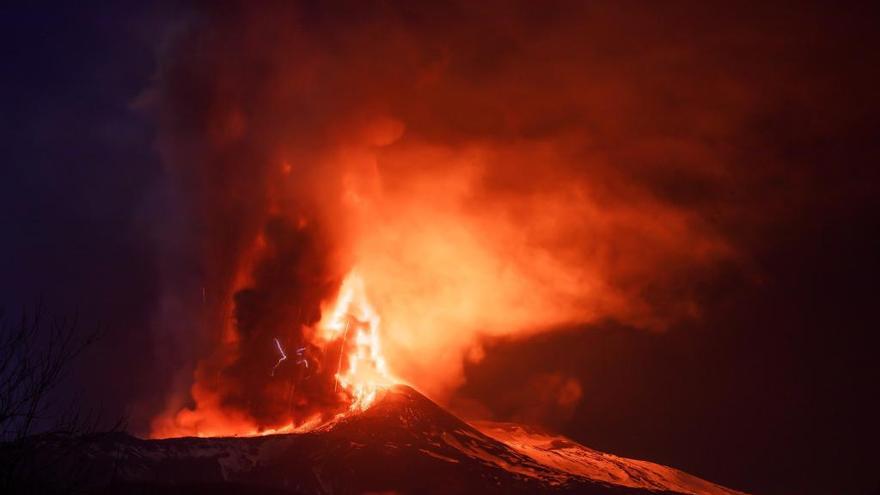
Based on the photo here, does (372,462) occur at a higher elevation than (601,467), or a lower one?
lower

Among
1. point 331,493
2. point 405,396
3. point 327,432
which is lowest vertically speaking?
point 331,493

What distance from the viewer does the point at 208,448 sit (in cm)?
11131

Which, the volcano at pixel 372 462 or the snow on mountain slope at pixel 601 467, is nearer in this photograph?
the volcano at pixel 372 462

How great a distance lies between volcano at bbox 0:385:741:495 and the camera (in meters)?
105

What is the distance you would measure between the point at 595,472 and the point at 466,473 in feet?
155

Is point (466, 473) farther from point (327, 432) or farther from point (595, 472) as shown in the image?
point (595, 472)

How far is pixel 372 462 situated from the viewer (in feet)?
425

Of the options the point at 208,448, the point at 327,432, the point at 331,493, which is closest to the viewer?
the point at 208,448

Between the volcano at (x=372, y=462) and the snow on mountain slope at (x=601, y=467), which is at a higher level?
the snow on mountain slope at (x=601, y=467)

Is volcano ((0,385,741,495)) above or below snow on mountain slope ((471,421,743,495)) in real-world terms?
below

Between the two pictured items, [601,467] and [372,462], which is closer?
[372,462]

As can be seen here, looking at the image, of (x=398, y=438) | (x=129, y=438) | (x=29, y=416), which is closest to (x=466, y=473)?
(x=398, y=438)

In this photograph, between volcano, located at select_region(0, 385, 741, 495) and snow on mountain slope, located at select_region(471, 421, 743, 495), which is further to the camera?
snow on mountain slope, located at select_region(471, 421, 743, 495)

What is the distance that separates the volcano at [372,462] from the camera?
343 ft
